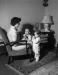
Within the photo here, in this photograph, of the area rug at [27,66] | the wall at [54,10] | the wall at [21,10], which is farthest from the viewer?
the wall at [54,10]

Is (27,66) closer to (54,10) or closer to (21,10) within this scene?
(21,10)

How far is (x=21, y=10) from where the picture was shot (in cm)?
420

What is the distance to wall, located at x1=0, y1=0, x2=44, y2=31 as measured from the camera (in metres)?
3.84

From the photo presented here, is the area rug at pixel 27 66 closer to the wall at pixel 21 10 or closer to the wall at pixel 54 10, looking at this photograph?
the wall at pixel 21 10

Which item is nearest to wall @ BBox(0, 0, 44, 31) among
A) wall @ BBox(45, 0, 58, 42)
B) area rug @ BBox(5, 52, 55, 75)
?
wall @ BBox(45, 0, 58, 42)

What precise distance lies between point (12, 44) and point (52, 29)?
226 centimetres

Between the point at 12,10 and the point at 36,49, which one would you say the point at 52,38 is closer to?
the point at 36,49

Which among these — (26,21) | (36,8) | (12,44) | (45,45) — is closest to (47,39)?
(45,45)

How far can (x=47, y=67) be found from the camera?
2674 millimetres

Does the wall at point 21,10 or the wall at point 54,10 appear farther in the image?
the wall at point 54,10

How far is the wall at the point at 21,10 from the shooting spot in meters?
3.84

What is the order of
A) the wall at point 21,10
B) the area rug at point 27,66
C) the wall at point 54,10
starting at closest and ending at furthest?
the area rug at point 27,66 < the wall at point 21,10 < the wall at point 54,10

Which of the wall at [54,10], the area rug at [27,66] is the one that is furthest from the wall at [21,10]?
the area rug at [27,66]

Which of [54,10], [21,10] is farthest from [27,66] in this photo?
[54,10]
